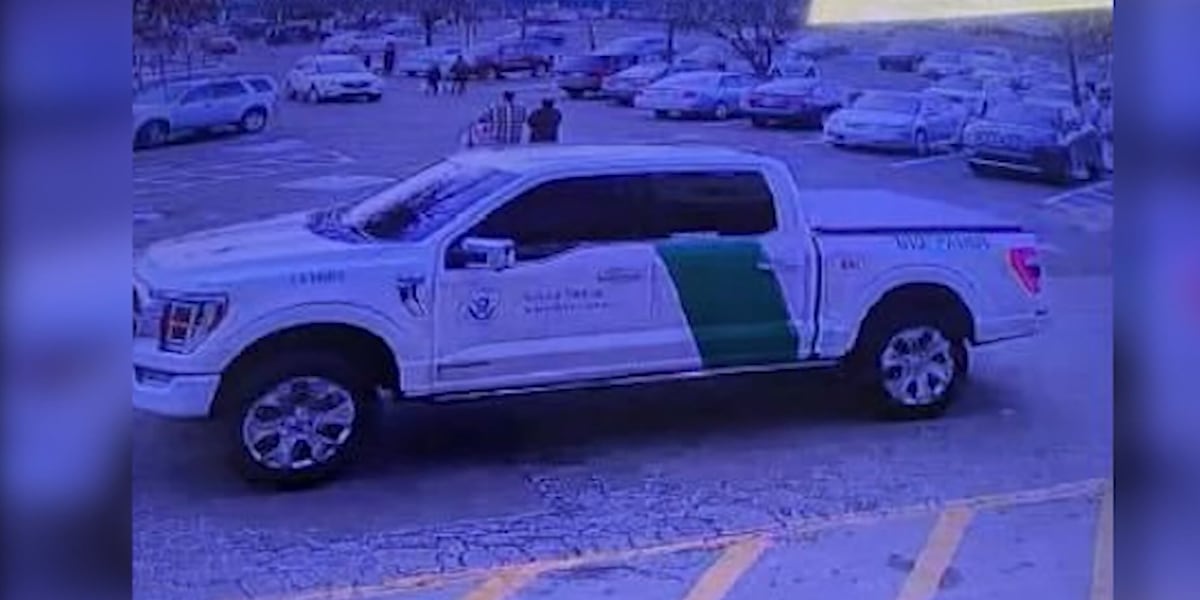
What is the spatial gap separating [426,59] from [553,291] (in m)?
0.45

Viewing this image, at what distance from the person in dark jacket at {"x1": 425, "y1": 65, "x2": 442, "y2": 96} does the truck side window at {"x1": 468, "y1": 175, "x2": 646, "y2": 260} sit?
9.2 inches

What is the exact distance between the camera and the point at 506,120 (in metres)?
2.49

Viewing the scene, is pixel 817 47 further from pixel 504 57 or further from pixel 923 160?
pixel 504 57

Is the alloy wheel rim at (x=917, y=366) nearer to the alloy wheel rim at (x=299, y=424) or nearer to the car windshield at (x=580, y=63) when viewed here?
the car windshield at (x=580, y=63)

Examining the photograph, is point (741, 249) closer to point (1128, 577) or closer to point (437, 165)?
point (437, 165)

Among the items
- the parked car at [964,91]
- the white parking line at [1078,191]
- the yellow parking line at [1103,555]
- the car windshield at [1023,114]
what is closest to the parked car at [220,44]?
the parked car at [964,91]

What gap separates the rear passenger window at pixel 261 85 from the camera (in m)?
2.37

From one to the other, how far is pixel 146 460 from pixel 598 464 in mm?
764

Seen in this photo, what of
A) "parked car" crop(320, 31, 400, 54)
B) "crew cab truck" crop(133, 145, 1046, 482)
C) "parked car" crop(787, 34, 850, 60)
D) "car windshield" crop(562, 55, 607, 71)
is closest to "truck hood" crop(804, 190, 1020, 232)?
"crew cab truck" crop(133, 145, 1046, 482)

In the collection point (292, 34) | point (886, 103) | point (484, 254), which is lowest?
point (484, 254)

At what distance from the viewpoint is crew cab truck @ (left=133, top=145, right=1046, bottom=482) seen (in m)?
2.33

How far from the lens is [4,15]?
2213mm

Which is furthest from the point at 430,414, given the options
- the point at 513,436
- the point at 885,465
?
the point at 885,465

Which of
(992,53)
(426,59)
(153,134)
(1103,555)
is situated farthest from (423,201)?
(1103,555)
